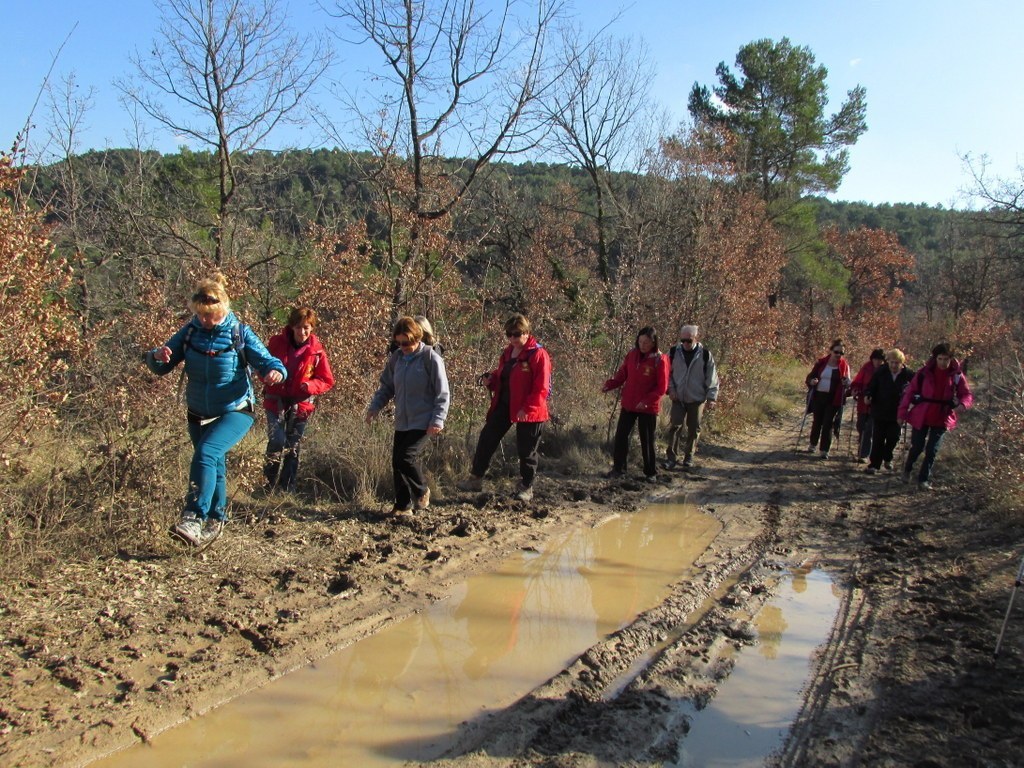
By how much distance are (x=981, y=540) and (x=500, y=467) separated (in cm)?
465

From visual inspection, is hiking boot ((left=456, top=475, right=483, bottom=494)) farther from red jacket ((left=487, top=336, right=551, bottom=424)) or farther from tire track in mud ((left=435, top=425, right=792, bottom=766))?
tire track in mud ((left=435, top=425, right=792, bottom=766))

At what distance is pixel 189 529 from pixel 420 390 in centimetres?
205

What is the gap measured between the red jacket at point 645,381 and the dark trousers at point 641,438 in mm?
97

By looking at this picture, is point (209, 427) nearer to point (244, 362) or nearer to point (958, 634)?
point (244, 362)

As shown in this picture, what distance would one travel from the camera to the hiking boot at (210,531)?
4617 millimetres

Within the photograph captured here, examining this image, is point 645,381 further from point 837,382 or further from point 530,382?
point 837,382

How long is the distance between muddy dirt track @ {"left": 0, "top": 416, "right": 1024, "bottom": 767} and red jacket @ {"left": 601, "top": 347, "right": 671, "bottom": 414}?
6.22ft

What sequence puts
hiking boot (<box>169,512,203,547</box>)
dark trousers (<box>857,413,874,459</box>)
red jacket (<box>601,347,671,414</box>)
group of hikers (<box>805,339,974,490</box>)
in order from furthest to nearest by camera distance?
dark trousers (<box>857,413,874,459</box>) → group of hikers (<box>805,339,974,490</box>) → red jacket (<box>601,347,671,414</box>) → hiking boot (<box>169,512,203,547</box>)

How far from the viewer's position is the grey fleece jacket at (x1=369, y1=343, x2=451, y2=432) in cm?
577

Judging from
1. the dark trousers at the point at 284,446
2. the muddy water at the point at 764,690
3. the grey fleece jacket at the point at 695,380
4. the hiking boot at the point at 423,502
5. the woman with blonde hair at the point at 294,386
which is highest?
the grey fleece jacket at the point at 695,380

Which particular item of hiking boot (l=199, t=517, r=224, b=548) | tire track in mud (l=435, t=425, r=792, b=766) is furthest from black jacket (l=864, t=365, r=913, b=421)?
hiking boot (l=199, t=517, r=224, b=548)

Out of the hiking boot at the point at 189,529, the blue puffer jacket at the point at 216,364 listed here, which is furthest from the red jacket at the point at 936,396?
the hiking boot at the point at 189,529

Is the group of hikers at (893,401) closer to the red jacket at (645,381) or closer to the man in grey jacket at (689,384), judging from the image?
the man in grey jacket at (689,384)

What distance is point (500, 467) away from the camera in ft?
25.8
